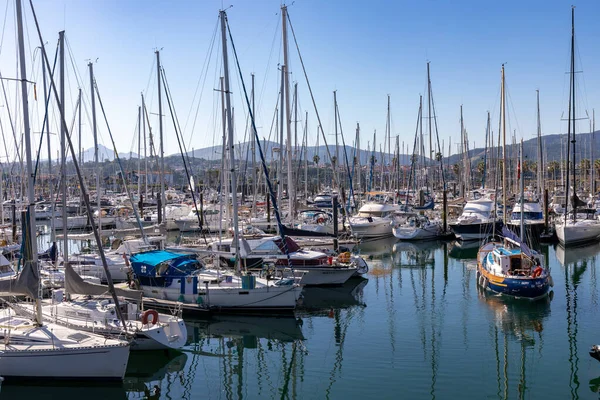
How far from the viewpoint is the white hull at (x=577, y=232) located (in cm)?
4391

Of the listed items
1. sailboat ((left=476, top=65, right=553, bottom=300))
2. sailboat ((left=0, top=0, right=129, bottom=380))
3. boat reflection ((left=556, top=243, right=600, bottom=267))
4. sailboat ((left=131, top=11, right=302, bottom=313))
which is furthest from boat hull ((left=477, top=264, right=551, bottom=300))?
sailboat ((left=0, top=0, right=129, bottom=380))

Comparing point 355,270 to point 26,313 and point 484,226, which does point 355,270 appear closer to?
point 26,313

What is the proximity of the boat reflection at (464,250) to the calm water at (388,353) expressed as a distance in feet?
36.5

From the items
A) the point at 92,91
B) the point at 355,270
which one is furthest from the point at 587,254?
the point at 92,91

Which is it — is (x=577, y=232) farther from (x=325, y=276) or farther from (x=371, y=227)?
(x=325, y=276)

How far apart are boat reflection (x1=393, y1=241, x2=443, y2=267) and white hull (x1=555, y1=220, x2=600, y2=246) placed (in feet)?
30.0

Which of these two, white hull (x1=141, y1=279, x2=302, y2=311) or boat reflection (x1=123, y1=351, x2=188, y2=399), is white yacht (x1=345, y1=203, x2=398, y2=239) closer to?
white hull (x1=141, y1=279, x2=302, y2=311)

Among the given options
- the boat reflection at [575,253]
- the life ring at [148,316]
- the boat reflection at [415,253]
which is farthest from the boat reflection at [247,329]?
the boat reflection at [575,253]

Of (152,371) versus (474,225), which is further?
(474,225)

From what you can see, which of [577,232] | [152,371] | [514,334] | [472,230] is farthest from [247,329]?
[577,232]

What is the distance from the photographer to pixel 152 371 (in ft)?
61.9

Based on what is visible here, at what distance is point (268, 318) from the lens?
24.6 m

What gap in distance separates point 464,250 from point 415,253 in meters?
3.89

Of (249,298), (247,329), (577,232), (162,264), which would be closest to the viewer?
(247,329)
